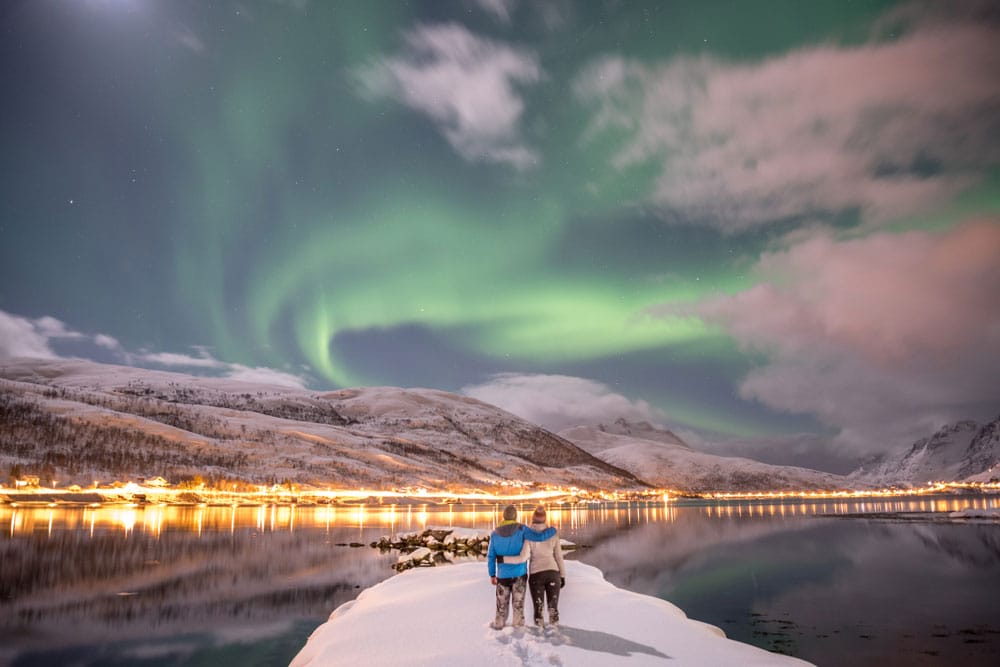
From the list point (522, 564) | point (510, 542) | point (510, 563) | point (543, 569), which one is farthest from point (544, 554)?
point (510, 542)

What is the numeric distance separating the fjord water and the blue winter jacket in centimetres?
992

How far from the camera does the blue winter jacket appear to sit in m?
15.4

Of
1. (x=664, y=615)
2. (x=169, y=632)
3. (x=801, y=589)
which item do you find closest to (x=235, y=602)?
(x=169, y=632)

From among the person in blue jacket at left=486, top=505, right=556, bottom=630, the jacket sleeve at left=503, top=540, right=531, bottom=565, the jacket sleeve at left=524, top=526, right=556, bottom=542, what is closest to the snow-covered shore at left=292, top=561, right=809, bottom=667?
the person in blue jacket at left=486, top=505, right=556, bottom=630

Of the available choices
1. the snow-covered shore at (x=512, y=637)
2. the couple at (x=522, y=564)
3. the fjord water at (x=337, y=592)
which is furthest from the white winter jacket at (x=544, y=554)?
the fjord water at (x=337, y=592)

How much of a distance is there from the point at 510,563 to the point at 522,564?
31 cm

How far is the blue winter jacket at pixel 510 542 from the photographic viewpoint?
50.5 feet

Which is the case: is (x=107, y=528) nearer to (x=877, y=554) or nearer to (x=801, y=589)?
(x=801, y=589)

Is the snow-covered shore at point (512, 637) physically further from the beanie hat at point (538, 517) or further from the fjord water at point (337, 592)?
the fjord water at point (337, 592)

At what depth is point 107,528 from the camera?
242ft

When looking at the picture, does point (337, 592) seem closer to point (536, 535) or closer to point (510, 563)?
point (510, 563)

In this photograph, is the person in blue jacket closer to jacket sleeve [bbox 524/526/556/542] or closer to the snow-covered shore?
jacket sleeve [bbox 524/526/556/542]

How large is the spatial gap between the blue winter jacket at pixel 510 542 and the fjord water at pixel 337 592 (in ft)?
32.5

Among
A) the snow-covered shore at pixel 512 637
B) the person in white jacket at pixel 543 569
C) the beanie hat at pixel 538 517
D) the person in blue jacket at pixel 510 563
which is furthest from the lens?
the person in white jacket at pixel 543 569
